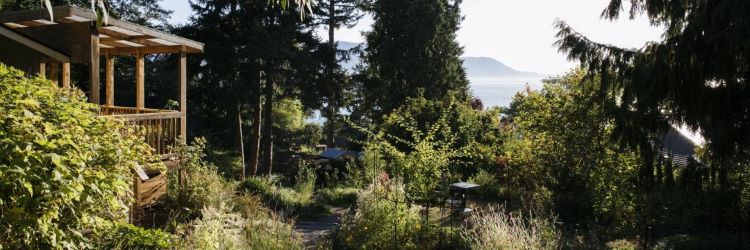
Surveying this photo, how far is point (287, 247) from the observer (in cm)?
610

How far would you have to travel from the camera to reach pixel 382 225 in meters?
7.41

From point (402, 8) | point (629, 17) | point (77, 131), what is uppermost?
point (402, 8)

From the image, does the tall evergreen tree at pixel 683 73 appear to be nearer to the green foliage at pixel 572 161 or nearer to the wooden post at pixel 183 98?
the green foliage at pixel 572 161

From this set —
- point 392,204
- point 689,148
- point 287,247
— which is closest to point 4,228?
point 287,247

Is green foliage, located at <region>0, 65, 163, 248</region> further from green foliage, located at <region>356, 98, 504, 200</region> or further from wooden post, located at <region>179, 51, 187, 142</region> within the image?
green foliage, located at <region>356, 98, 504, 200</region>

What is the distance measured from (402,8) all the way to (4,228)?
69.7ft

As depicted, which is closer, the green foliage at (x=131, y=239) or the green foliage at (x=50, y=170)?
the green foliage at (x=50, y=170)

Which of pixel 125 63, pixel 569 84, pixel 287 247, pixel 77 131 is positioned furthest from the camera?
pixel 125 63

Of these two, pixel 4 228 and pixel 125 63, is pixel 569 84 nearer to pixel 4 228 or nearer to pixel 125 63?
pixel 4 228

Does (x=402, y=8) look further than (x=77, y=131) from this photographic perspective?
Yes

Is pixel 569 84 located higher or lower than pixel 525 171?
higher

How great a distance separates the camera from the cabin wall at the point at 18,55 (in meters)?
8.09

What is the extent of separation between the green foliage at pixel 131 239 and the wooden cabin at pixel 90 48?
5.83ft

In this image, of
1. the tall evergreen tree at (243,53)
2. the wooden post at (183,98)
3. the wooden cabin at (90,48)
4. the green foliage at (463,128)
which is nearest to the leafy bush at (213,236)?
the wooden cabin at (90,48)
